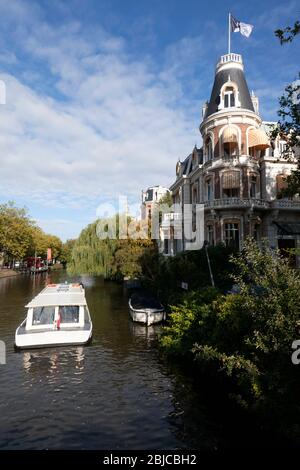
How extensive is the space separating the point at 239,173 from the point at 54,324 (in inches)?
892

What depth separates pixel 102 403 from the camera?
12.9 meters

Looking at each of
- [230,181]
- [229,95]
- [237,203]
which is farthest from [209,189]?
[229,95]

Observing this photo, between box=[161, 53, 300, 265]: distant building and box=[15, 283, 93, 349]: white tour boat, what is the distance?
16.7m

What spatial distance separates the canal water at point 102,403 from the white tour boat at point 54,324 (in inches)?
23.9

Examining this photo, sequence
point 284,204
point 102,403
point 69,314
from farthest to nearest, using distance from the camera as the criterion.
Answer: point 284,204
point 69,314
point 102,403

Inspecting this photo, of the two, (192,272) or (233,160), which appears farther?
(233,160)

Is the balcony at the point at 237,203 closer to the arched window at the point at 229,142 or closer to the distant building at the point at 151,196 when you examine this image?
the arched window at the point at 229,142

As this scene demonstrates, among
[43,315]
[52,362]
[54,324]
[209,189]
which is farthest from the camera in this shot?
[209,189]

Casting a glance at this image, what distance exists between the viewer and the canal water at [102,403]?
410 inches

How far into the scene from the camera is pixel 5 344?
20594 millimetres

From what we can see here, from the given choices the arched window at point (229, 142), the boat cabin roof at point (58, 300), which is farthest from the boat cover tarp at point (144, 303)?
the arched window at point (229, 142)

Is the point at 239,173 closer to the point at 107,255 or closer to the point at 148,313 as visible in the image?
the point at 148,313

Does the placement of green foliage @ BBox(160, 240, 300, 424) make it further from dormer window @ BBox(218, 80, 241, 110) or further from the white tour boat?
dormer window @ BBox(218, 80, 241, 110)
